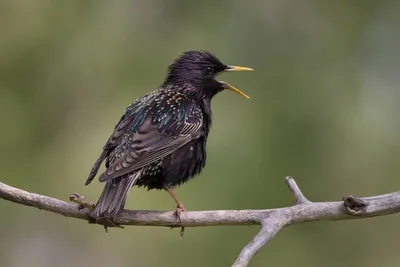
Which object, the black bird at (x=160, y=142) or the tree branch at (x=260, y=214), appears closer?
the tree branch at (x=260, y=214)

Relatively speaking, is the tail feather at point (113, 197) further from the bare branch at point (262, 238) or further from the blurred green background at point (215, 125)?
the blurred green background at point (215, 125)

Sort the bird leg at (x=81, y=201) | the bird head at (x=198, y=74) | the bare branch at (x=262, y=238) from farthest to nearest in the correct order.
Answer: the bird head at (x=198, y=74), the bird leg at (x=81, y=201), the bare branch at (x=262, y=238)

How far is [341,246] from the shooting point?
7.60m

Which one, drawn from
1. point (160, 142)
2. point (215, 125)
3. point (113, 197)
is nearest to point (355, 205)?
point (113, 197)

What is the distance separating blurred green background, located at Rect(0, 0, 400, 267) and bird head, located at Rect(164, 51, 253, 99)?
143 centimetres

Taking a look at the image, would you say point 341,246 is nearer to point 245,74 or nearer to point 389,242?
point 389,242

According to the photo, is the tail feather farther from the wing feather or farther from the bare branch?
the bare branch

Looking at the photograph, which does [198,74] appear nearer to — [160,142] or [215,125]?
[160,142]

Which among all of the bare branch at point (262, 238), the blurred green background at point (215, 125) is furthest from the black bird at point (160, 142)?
the blurred green background at point (215, 125)

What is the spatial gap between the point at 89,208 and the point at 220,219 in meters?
0.67

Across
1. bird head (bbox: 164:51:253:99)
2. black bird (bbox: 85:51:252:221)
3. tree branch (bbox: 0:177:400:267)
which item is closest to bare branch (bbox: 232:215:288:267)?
tree branch (bbox: 0:177:400:267)

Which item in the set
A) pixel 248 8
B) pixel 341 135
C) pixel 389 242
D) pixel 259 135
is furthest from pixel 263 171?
pixel 248 8

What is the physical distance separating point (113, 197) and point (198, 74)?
141 cm

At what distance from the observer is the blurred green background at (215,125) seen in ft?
22.8
